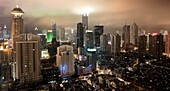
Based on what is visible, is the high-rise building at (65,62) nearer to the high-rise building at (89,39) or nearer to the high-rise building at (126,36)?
the high-rise building at (89,39)

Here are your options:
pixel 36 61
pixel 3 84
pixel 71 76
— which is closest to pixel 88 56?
pixel 71 76

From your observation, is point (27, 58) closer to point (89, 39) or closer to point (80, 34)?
point (89, 39)

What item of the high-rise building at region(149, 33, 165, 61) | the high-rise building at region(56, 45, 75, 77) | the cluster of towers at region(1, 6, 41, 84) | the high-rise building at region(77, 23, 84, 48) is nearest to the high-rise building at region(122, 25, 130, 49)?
the high-rise building at region(149, 33, 165, 61)

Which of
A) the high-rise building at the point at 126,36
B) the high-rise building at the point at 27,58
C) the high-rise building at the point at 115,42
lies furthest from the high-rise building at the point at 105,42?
the high-rise building at the point at 27,58

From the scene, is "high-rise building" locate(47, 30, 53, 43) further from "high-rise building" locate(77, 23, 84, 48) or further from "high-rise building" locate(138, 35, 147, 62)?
"high-rise building" locate(138, 35, 147, 62)

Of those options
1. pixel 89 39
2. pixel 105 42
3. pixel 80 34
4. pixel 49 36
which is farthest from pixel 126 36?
pixel 49 36

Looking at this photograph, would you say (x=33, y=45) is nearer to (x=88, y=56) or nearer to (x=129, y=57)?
(x=88, y=56)
